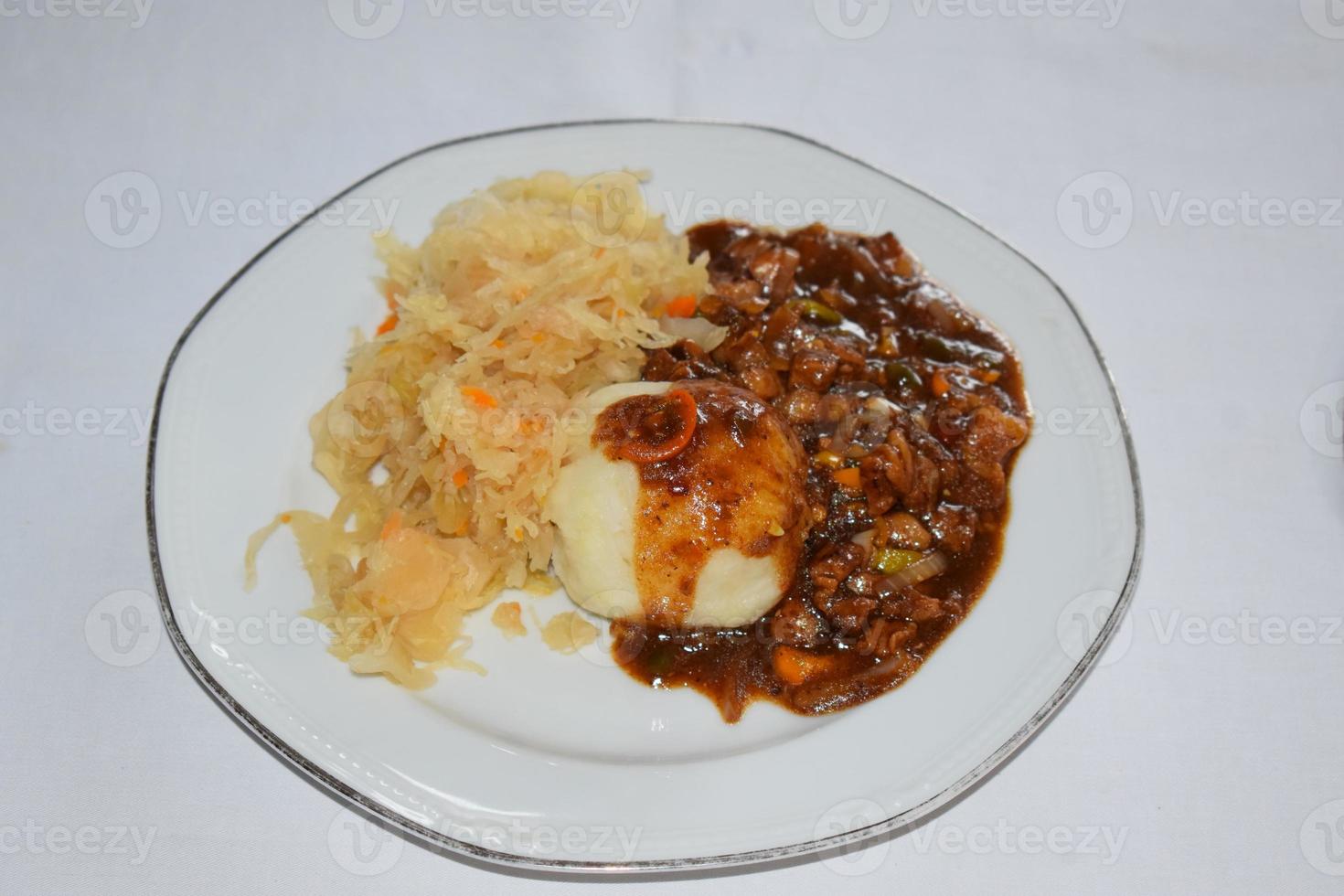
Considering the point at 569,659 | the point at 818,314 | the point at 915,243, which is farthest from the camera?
the point at 915,243

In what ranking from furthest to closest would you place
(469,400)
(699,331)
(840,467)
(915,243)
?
(915,243), (699,331), (840,467), (469,400)

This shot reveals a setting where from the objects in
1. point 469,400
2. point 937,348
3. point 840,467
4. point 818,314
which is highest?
point 818,314

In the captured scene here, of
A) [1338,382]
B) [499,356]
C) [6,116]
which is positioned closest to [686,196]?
[499,356]

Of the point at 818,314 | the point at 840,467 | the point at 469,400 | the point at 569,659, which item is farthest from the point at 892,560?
the point at 469,400

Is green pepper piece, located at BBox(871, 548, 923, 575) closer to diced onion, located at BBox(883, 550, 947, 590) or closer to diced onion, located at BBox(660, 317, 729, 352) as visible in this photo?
diced onion, located at BBox(883, 550, 947, 590)

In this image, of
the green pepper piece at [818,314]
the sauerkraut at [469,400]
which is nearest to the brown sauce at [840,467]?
the green pepper piece at [818,314]

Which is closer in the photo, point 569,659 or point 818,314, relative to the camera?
point 569,659

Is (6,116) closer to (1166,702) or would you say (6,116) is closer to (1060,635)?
(1060,635)

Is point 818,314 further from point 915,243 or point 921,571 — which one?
point 921,571
